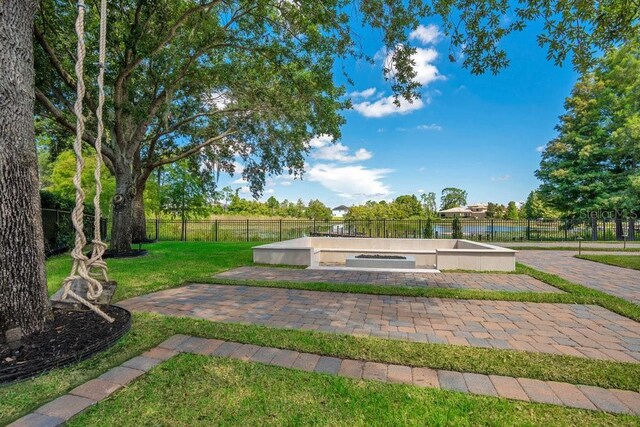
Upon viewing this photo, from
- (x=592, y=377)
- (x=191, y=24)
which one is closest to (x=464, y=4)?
(x=592, y=377)

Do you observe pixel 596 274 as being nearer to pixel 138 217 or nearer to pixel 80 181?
pixel 80 181

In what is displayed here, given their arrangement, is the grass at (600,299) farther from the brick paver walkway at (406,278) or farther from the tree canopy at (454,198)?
the tree canopy at (454,198)

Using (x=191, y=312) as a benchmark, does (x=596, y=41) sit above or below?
above

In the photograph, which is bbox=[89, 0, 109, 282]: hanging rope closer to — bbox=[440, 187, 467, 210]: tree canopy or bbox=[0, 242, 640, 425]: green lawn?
bbox=[0, 242, 640, 425]: green lawn

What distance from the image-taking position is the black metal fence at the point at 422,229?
53.5ft

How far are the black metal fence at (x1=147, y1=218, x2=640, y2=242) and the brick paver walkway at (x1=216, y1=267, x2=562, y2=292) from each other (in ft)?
29.8

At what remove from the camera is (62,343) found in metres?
2.43

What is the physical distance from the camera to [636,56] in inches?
606

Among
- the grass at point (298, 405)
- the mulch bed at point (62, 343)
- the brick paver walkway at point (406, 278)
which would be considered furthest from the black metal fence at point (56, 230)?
the grass at point (298, 405)

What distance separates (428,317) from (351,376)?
1.82 meters

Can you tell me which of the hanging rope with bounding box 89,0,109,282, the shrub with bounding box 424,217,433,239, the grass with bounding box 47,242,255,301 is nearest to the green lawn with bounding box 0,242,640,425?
the hanging rope with bounding box 89,0,109,282

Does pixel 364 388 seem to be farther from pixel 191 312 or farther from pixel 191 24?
pixel 191 24

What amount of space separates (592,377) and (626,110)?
2062cm

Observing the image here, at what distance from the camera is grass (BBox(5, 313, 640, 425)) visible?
197 centimetres
